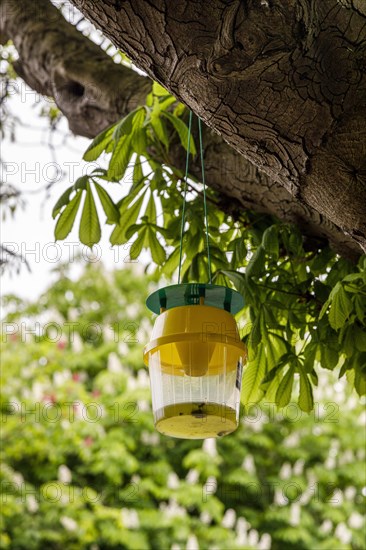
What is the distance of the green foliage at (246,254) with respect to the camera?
143cm

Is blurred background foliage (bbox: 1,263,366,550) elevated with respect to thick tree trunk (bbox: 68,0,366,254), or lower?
lower

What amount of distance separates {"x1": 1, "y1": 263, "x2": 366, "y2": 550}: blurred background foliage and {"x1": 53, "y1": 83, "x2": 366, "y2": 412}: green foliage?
131 inches

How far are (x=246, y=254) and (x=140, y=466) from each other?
436 centimetres

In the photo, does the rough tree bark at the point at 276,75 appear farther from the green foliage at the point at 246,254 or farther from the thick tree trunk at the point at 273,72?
the green foliage at the point at 246,254

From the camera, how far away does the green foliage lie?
1.43 metres

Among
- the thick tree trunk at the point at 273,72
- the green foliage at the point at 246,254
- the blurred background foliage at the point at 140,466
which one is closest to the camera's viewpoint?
the thick tree trunk at the point at 273,72

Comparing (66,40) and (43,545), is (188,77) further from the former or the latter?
(43,545)

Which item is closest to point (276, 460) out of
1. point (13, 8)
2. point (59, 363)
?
point (59, 363)

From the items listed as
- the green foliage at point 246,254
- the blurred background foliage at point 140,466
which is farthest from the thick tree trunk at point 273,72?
the blurred background foliage at point 140,466

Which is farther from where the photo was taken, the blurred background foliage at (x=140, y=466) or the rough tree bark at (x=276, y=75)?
the blurred background foliage at (x=140, y=466)

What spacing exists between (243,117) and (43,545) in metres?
4.76

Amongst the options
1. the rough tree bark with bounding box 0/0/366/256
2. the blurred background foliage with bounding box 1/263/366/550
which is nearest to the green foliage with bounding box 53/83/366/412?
the rough tree bark with bounding box 0/0/366/256

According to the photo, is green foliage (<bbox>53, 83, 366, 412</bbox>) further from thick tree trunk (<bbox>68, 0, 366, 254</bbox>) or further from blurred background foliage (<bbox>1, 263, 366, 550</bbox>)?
blurred background foliage (<bbox>1, 263, 366, 550</bbox>)

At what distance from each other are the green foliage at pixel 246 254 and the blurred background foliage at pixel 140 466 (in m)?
3.33
